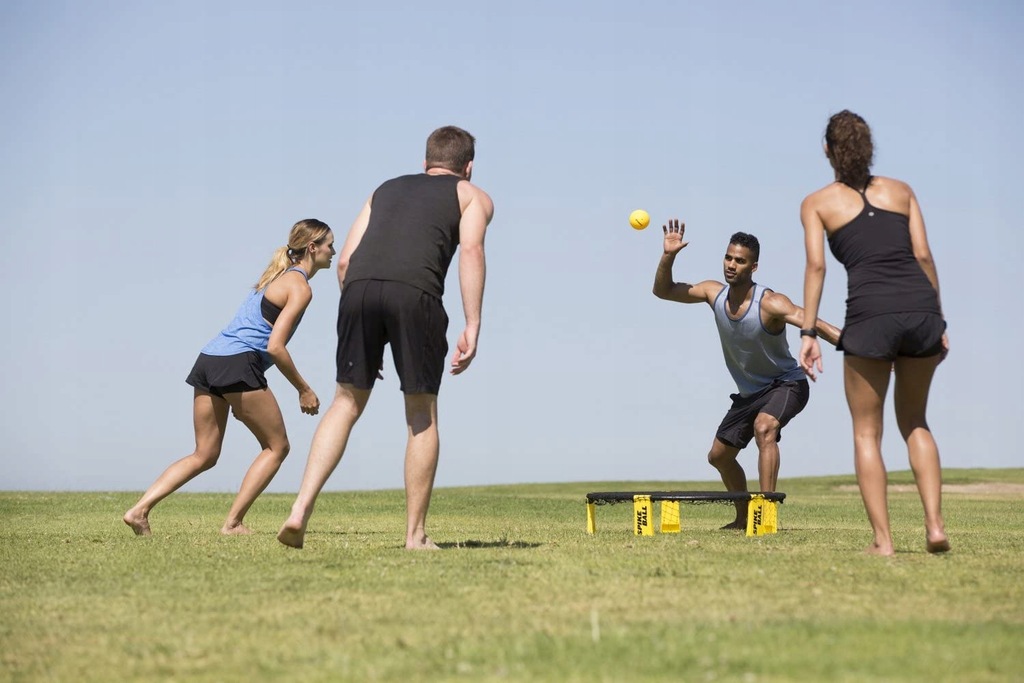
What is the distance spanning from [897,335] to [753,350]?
371 cm

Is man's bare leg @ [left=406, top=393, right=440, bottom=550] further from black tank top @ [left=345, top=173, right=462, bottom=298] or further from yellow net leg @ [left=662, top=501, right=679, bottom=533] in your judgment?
yellow net leg @ [left=662, top=501, right=679, bottom=533]

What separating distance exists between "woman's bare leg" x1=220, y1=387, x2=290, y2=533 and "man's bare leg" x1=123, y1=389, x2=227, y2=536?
0.17 metres

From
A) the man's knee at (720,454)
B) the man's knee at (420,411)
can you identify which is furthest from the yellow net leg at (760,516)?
the man's knee at (420,411)

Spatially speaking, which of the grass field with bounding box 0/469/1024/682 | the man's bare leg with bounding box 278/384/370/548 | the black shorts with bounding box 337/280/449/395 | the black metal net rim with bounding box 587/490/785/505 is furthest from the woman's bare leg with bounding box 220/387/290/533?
the black metal net rim with bounding box 587/490/785/505

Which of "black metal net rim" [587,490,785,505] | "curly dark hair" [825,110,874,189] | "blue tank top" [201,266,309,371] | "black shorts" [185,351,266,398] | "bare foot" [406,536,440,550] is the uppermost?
"curly dark hair" [825,110,874,189]

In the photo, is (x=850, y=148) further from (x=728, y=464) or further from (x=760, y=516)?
(x=728, y=464)

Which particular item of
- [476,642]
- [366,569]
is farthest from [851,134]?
[476,642]

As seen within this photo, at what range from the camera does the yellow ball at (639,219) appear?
12.4 metres

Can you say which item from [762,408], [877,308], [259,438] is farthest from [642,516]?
[877,308]

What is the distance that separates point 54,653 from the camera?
456 cm

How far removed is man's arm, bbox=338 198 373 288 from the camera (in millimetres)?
8031

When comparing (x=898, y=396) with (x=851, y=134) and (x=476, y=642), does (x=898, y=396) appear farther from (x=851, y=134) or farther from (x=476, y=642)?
(x=476, y=642)

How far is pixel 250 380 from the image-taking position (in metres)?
9.77

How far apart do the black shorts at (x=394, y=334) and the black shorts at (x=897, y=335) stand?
2.53m
